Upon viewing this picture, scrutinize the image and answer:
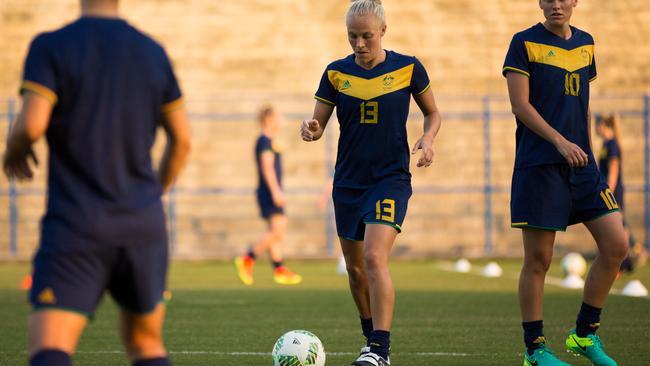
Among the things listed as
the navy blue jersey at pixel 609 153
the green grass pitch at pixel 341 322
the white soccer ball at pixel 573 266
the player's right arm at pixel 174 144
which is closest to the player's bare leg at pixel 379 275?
the green grass pitch at pixel 341 322

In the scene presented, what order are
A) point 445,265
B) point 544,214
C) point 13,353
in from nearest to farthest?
point 544,214 → point 13,353 → point 445,265

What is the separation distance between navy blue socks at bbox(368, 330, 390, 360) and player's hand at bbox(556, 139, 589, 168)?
4.86 feet

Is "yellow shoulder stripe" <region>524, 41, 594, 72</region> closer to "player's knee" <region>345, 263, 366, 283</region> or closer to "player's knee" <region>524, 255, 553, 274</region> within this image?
"player's knee" <region>524, 255, 553, 274</region>

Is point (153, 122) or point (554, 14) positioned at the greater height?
point (554, 14)

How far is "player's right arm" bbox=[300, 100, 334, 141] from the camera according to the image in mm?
6910

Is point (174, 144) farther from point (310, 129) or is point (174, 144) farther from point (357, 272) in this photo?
point (357, 272)

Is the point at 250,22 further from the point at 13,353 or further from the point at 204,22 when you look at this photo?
the point at 13,353

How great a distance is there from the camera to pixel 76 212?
4.05 metres

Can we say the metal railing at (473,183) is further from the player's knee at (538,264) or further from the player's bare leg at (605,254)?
the player's knee at (538,264)

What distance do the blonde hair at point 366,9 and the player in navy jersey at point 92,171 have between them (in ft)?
8.96

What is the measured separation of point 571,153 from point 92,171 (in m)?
3.33

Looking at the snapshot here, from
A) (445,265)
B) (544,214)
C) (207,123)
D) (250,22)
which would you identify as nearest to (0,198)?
(207,123)

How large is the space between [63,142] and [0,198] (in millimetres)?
17601

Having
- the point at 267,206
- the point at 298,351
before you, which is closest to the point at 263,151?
the point at 267,206
